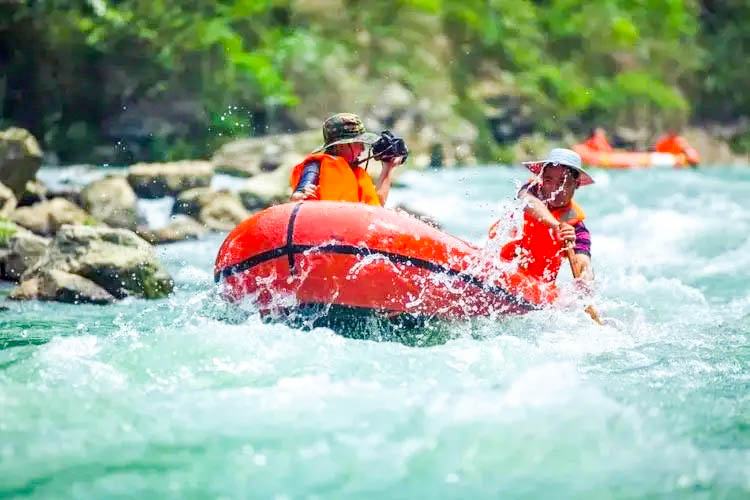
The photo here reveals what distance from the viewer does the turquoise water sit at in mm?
3246

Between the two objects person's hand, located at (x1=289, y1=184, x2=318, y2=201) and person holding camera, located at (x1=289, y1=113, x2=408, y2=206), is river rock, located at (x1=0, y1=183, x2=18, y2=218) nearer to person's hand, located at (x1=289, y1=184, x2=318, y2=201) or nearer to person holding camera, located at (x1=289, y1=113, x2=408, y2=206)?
person holding camera, located at (x1=289, y1=113, x2=408, y2=206)

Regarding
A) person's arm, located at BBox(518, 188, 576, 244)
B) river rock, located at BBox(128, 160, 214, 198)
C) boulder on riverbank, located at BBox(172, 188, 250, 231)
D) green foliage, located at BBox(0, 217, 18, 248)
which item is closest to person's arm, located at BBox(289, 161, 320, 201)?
person's arm, located at BBox(518, 188, 576, 244)

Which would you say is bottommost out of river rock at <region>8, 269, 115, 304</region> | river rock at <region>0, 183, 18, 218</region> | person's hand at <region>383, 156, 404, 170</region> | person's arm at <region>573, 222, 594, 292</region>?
river rock at <region>8, 269, 115, 304</region>

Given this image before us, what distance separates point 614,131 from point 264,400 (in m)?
22.3

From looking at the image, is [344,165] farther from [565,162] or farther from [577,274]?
[577,274]

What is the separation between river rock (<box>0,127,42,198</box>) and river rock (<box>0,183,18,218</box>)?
30cm

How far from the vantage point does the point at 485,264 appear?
206 inches

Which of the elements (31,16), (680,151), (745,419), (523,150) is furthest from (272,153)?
(745,419)

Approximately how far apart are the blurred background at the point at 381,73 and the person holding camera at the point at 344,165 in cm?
968

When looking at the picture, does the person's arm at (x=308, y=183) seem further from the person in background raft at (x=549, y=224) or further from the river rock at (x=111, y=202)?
the river rock at (x=111, y=202)

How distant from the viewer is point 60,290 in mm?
6500

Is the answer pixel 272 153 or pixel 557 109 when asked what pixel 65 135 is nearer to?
pixel 272 153

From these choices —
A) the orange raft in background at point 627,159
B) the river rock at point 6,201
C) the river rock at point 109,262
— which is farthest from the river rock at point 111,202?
the orange raft in background at point 627,159

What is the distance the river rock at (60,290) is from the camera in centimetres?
651
